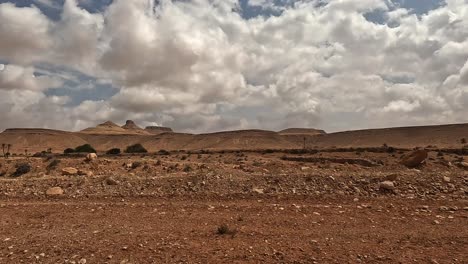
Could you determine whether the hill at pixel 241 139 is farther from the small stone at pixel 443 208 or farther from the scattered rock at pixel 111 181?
the small stone at pixel 443 208

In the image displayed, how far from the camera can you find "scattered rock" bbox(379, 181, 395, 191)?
14.5 m

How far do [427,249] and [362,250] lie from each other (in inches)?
51.3

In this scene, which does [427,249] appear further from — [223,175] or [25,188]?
[25,188]

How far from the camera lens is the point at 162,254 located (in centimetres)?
782

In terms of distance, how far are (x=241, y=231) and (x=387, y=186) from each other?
24.6 ft

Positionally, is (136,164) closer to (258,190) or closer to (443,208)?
(258,190)

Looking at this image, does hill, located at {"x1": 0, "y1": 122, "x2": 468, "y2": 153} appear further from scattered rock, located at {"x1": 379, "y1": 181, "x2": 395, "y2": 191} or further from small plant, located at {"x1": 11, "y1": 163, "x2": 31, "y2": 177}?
scattered rock, located at {"x1": 379, "y1": 181, "x2": 395, "y2": 191}

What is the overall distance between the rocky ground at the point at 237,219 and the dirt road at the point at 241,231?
0.08ft

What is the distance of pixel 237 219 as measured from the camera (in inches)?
420

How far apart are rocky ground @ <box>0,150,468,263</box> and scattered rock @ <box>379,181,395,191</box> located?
0.20 ft

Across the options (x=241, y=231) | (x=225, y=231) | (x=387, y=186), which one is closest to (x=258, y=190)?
(x=387, y=186)

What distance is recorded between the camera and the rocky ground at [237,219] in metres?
7.87

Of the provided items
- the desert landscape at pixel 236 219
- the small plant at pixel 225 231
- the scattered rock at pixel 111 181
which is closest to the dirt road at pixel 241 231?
the desert landscape at pixel 236 219

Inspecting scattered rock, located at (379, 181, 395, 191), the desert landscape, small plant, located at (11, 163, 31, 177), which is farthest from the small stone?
small plant, located at (11, 163, 31, 177)
